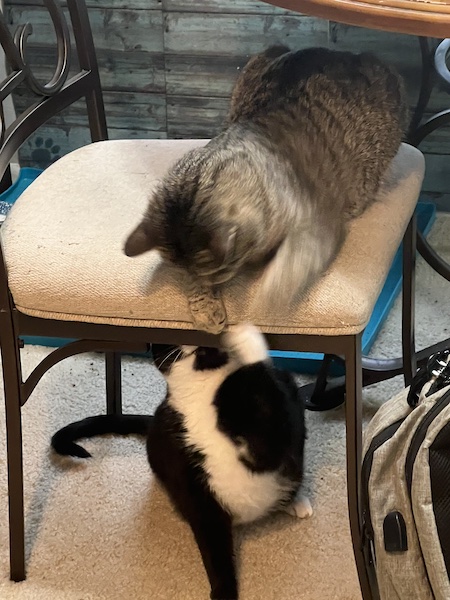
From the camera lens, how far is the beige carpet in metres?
1.23

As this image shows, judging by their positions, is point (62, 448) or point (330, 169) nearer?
point (330, 169)

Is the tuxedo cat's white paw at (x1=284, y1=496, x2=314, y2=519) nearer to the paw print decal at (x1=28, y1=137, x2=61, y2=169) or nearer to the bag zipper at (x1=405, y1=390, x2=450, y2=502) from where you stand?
the bag zipper at (x1=405, y1=390, x2=450, y2=502)

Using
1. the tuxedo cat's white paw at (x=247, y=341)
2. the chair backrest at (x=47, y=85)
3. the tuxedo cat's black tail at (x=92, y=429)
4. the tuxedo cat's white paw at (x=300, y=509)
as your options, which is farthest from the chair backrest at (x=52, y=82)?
the tuxedo cat's white paw at (x=300, y=509)

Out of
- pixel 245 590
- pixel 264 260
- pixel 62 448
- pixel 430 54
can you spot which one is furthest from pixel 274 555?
pixel 430 54

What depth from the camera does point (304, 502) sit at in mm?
1345

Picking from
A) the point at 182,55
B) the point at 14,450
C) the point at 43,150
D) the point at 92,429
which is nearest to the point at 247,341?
the point at 14,450

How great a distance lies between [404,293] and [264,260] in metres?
0.50

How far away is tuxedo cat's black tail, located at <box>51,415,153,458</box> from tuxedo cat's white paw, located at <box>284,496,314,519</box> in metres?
0.29

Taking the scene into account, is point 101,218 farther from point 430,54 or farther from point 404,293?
point 430,54

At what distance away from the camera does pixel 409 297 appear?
1405mm

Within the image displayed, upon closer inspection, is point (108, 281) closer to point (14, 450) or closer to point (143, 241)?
point (143, 241)

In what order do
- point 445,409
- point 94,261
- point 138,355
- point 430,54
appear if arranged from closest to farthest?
point 445,409
point 94,261
point 430,54
point 138,355

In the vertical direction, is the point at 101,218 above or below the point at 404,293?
above

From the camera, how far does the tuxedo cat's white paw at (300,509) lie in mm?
1336
